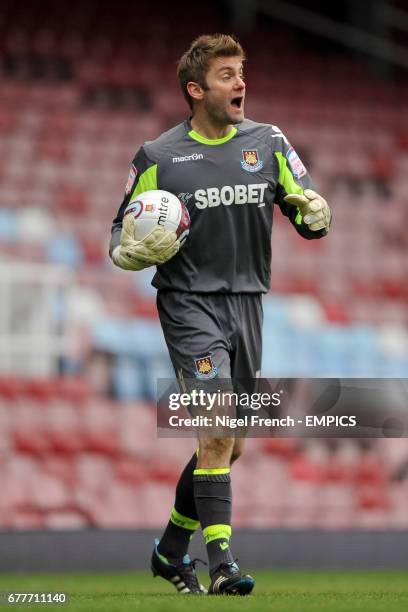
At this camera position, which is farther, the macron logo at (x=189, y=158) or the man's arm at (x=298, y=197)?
the macron logo at (x=189, y=158)

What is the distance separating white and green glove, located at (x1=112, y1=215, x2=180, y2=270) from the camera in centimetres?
501

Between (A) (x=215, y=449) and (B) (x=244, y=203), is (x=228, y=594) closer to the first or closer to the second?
(A) (x=215, y=449)

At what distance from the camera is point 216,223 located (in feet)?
17.1

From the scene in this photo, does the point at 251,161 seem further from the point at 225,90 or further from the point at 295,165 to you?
the point at 225,90

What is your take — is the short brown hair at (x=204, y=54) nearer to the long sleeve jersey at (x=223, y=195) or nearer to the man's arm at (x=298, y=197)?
the long sleeve jersey at (x=223, y=195)

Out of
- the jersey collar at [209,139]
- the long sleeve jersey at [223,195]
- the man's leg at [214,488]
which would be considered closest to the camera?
the man's leg at [214,488]

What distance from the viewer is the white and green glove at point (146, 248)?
5008 millimetres

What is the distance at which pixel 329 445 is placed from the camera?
35.7ft

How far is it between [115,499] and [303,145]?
6.34 m

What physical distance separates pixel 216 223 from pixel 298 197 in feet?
1.11

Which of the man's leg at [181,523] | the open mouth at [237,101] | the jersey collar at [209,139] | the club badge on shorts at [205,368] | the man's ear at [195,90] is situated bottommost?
the man's leg at [181,523]

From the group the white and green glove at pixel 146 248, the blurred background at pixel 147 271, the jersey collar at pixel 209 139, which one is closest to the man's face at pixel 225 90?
the jersey collar at pixel 209 139

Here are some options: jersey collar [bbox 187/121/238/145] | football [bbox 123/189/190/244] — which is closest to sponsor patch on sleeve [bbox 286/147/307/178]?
jersey collar [bbox 187/121/238/145]

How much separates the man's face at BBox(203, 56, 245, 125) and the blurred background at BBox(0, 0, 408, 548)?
194 inches
